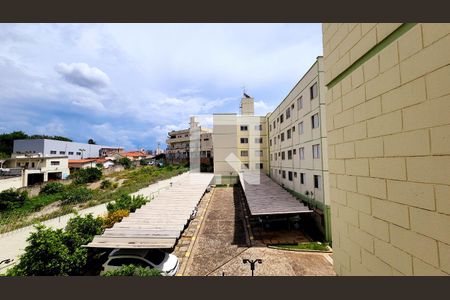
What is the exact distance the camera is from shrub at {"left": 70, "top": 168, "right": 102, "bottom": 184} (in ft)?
102

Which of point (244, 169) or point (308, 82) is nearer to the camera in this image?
point (308, 82)

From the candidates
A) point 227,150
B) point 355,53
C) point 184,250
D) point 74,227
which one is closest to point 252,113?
point 227,150

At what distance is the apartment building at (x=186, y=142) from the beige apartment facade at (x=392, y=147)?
129ft

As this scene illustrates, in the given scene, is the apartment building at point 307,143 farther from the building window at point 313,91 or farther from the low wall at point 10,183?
the low wall at point 10,183

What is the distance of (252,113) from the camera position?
33.8 m

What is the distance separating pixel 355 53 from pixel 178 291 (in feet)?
9.52

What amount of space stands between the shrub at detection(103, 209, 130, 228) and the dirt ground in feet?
16.0

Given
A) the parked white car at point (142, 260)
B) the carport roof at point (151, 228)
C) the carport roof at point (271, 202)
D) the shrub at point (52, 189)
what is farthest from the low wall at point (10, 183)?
the carport roof at point (271, 202)

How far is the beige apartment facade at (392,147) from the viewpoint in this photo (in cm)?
151

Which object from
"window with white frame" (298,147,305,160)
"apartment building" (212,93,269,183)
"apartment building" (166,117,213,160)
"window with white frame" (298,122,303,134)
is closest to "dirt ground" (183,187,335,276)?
"window with white frame" (298,147,305,160)

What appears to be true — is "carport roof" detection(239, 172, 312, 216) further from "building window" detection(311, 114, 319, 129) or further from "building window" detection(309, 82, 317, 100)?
"building window" detection(309, 82, 317, 100)

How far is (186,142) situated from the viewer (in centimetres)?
4944

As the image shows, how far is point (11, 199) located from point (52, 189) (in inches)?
172

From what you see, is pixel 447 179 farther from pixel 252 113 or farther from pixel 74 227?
pixel 252 113
